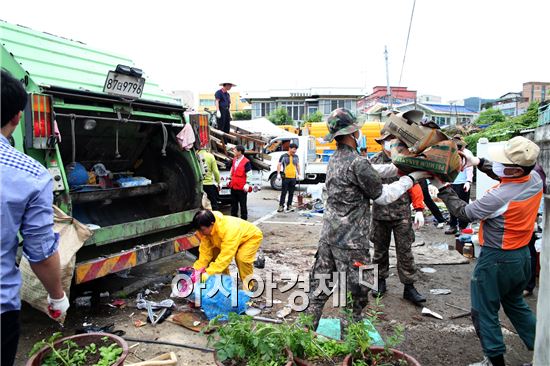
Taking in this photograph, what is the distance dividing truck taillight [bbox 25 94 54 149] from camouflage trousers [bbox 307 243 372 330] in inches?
95.9

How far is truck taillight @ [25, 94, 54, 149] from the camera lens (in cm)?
344

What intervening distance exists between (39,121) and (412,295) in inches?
154

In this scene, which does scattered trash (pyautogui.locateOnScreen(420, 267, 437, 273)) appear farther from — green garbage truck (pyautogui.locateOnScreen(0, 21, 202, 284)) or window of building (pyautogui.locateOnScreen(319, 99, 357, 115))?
window of building (pyautogui.locateOnScreen(319, 99, 357, 115))

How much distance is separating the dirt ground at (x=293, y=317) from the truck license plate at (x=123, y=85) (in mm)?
2081

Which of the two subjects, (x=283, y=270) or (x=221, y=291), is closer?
(x=221, y=291)

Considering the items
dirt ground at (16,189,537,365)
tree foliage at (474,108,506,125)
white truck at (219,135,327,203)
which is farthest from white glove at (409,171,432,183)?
tree foliage at (474,108,506,125)

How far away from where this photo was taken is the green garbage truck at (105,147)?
367 cm

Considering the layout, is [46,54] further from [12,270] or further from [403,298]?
[403,298]

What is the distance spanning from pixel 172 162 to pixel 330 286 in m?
2.95

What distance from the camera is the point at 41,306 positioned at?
3.31 meters

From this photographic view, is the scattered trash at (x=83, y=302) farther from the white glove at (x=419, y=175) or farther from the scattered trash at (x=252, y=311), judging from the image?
the white glove at (x=419, y=175)

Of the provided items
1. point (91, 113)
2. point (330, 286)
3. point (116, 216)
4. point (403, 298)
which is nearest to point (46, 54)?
point (91, 113)

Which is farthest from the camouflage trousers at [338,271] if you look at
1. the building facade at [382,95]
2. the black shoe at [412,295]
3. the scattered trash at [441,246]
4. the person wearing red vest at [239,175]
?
the building facade at [382,95]

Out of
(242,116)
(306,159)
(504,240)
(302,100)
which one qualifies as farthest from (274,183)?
(242,116)
